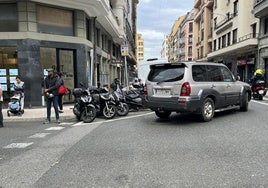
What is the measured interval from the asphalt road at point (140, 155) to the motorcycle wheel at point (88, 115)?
1.11 metres

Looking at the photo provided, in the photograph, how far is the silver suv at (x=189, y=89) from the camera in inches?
321

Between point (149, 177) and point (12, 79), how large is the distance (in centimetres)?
1119

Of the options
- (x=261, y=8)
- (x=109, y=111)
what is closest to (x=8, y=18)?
(x=109, y=111)

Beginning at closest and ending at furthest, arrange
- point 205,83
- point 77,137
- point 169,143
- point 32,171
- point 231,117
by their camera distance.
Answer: point 32,171
point 169,143
point 77,137
point 205,83
point 231,117

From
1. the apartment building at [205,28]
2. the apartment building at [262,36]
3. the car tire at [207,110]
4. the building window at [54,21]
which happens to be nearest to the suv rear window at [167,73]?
the car tire at [207,110]

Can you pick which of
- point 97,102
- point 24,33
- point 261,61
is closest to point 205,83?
point 97,102

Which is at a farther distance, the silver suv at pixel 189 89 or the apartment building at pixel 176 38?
the apartment building at pixel 176 38

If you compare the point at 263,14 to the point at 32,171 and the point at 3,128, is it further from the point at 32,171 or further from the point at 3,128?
the point at 32,171

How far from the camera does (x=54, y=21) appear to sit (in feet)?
46.8

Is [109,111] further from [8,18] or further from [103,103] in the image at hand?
[8,18]

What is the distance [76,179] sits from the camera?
13.7ft

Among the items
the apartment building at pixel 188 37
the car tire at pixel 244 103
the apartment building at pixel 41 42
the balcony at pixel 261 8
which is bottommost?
the car tire at pixel 244 103

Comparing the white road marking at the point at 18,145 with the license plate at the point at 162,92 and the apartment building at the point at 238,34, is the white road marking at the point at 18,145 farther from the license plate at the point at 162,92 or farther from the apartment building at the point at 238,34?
the apartment building at the point at 238,34

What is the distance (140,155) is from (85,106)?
16.0ft
